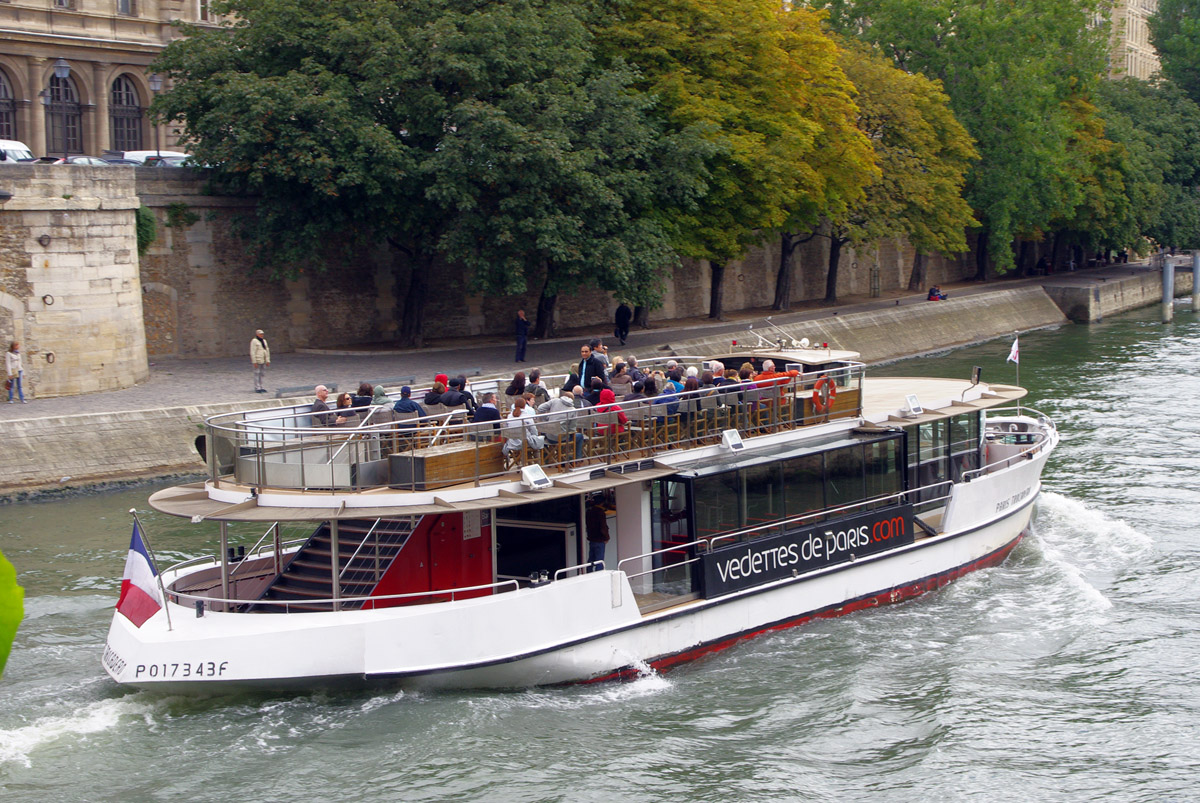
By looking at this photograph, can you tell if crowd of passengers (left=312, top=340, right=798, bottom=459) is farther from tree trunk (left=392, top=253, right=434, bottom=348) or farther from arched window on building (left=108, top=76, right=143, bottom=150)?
arched window on building (left=108, top=76, right=143, bottom=150)

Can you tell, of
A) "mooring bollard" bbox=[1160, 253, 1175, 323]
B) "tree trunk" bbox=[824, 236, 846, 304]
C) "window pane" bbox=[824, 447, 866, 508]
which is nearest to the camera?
"window pane" bbox=[824, 447, 866, 508]

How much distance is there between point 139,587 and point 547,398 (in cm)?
496

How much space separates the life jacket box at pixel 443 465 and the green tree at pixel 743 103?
78.6 ft

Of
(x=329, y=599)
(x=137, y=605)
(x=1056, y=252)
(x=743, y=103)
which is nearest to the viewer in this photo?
(x=329, y=599)

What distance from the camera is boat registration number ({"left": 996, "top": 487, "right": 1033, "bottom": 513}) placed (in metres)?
19.8

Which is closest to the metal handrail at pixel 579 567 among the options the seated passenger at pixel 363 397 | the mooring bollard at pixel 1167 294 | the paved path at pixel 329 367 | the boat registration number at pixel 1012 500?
the seated passenger at pixel 363 397

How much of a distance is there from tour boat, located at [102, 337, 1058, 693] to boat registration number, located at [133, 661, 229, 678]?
0.02m

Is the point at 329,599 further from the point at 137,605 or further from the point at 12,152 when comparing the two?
the point at 12,152

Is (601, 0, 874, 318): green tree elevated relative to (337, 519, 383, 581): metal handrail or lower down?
elevated

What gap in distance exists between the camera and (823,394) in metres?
17.7

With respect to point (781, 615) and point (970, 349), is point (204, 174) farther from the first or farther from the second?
point (970, 349)

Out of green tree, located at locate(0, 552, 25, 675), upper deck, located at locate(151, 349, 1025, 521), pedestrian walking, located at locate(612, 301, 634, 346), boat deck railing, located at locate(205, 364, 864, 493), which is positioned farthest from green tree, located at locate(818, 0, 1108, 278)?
green tree, located at locate(0, 552, 25, 675)

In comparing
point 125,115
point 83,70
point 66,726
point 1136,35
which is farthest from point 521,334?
point 1136,35

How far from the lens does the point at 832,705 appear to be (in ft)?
46.7
